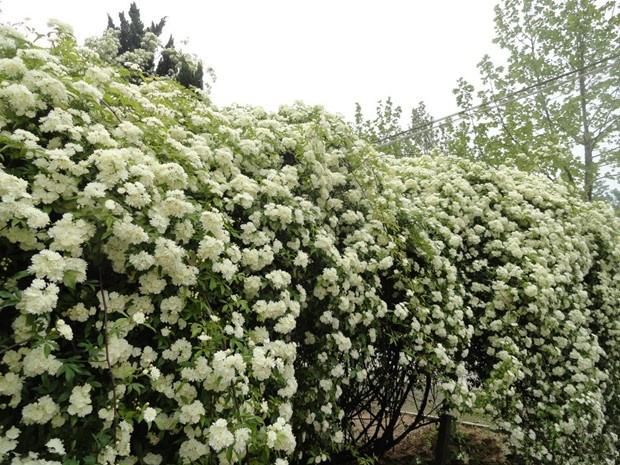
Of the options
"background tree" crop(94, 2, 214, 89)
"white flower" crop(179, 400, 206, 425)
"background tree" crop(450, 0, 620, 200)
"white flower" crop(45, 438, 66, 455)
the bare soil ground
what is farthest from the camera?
"background tree" crop(450, 0, 620, 200)

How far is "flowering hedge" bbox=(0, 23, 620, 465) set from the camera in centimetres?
132

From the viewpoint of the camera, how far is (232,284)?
1903mm

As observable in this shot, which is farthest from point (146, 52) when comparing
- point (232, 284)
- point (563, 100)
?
point (563, 100)

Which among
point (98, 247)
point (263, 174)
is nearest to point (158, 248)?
point (98, 247)

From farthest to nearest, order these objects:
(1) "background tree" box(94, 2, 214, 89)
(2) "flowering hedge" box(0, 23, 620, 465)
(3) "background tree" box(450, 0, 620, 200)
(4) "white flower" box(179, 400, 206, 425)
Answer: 1. (3) "background tree" box(450, 0, 620, 200)
2. (1) "background tree" box(94, 2, 214, 89)
3. (4) "white flower" box(179, 400, 206, 425)
4. (2) "flowering hedge" box(0, 23, 620, 465)

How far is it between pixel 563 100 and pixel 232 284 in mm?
12654

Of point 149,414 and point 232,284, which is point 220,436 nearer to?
point 149,414

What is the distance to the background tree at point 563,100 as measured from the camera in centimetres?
1098

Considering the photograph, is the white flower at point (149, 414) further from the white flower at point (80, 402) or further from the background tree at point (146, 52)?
the background tree at point (146, 52)

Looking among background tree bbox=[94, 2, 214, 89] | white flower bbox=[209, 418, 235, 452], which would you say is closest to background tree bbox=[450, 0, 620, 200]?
background tree bbox=[94, 2, 214, 89]

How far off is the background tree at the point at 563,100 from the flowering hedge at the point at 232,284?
7771mm

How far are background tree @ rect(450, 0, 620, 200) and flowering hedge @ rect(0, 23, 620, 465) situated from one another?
777 cm

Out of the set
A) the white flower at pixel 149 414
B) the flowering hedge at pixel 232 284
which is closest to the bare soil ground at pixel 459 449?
the flowering hedge at pixel 232 284

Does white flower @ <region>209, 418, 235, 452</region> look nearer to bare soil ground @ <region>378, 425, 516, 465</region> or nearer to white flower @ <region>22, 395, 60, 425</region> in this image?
white flower @ <region>22, 395, 60, 425</region>
